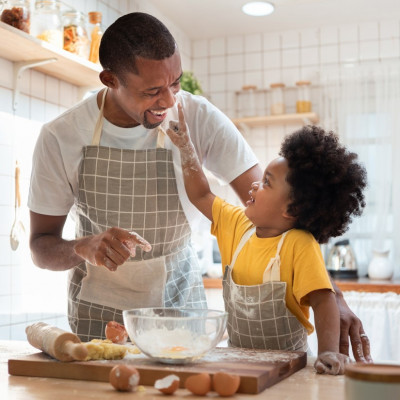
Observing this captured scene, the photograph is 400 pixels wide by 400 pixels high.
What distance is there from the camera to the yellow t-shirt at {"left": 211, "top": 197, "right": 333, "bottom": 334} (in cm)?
125

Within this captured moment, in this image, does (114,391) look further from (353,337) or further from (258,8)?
(258,8)

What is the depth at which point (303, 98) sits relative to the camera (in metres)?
4.19

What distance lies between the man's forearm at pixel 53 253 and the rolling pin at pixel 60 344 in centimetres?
39

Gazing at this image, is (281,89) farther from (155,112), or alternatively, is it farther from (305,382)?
(305,382)

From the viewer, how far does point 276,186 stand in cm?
144

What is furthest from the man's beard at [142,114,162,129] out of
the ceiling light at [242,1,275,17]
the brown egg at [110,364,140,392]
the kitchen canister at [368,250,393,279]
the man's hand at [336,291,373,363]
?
the kitchen canister at [368,250,393,279]

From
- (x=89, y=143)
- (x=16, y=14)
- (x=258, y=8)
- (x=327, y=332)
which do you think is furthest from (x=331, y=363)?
(x=258, y=8)

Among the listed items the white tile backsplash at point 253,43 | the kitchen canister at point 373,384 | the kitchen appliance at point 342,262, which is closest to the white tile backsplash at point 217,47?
the white tile backsplash at point 253,43

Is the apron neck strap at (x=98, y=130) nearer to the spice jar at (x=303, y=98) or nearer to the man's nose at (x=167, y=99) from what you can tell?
the man's nose at (x=167, y=99)

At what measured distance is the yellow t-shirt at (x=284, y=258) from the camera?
125 cm

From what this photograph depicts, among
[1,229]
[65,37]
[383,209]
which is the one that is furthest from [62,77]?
[383,209]

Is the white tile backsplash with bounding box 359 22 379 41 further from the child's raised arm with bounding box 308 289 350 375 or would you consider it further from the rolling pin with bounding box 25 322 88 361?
the rolling pin with bounding box 25 322 88 361

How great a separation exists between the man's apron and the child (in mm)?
85

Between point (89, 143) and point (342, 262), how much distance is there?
2.57 meters
